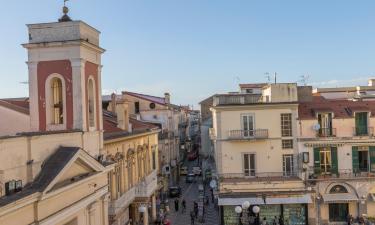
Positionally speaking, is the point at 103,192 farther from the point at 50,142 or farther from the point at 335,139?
the point at 335,139

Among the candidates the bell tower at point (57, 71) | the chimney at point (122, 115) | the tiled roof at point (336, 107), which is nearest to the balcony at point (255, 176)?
the tiled roof at point (336, 107)

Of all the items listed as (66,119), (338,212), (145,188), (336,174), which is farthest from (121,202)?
(338,212)

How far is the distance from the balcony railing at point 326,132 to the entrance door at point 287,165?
8.93 feet

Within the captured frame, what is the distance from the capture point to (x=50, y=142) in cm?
1491

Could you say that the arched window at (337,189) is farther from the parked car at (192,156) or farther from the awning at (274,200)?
the parked car at (192,156)

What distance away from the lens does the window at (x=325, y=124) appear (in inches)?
1377

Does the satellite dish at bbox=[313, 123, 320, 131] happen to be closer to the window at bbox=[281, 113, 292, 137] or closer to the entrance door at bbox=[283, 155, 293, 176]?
the window at bbox=[281, 113, 292, 137]

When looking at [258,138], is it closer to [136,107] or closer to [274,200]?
[274,200]

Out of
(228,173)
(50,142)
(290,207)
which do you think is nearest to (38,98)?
(50,142)

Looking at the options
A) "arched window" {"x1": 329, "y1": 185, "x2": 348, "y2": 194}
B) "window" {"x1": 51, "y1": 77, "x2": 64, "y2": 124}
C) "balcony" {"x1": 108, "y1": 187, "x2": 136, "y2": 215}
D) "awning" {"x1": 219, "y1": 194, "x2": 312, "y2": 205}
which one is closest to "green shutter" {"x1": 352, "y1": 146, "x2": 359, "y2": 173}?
"arched window" {"x1": 329, "y1": 185, "x2": 348, "y2": 194}

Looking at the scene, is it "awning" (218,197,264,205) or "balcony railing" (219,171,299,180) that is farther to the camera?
"balcony railing" (219,171,299,180)

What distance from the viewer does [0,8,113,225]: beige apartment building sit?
47.8ft

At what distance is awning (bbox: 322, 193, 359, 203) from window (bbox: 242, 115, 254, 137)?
702 centimetres

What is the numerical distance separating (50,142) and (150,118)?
42837 millimetres
